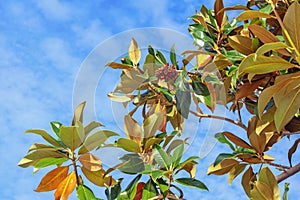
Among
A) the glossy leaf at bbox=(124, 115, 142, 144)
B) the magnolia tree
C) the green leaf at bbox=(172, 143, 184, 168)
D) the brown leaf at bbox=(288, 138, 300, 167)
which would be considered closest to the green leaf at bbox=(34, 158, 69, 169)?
the magnolia tree

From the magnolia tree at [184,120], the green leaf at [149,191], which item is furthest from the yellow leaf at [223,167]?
the green leaf at [149,191]

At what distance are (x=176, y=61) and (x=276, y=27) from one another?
0.48 m

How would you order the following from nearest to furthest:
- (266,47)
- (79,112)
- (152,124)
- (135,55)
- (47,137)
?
1. (266,47)
2. (79,112)
3. (152,124)
4. (47,137)
5. (135,55)

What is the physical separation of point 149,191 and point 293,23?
2.45 feet

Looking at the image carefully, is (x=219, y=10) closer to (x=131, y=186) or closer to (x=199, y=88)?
(x=199, y=88)

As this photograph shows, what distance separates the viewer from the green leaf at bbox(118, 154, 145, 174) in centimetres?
155

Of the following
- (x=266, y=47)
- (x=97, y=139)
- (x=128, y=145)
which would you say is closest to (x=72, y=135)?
(x=97, y=139)

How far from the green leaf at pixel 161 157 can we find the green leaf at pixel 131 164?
2.6 inches

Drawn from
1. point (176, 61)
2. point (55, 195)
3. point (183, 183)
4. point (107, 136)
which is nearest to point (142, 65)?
point (176, 61)

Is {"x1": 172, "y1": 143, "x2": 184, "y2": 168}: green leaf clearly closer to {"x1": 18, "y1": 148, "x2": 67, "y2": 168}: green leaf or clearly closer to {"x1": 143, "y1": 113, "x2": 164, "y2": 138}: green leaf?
{"x1": 143, "y1": 113, "x2": 164, "y2": 138}: green leaf

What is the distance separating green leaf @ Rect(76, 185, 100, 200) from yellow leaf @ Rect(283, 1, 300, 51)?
897 millimetres

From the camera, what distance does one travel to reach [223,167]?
69.2 inches

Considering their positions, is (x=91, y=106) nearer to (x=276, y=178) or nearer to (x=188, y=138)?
(x=188, y=138)

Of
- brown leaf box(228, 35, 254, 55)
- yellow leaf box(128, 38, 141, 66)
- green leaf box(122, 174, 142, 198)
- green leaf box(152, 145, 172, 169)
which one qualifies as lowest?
green leaf box(122, 174, 142, 198)
